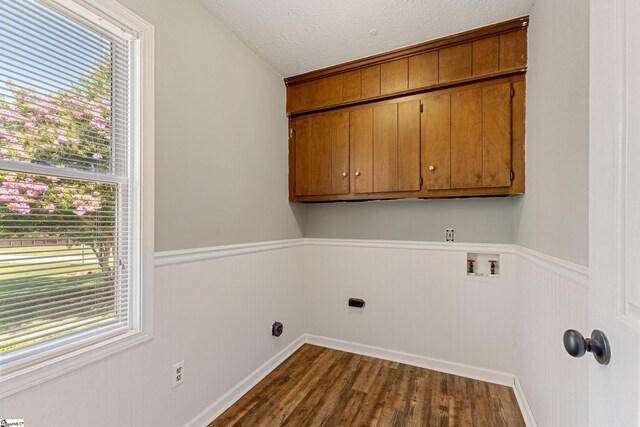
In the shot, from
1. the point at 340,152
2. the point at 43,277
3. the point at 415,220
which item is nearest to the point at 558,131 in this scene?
the point at 415,220

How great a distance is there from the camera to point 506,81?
1.87 m

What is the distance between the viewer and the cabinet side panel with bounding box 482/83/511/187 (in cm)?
187

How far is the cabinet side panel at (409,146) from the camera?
214cm

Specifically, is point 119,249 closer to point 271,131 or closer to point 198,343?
point 198,343

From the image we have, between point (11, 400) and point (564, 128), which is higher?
point (564, 128)

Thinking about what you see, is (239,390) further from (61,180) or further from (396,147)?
(396,147)

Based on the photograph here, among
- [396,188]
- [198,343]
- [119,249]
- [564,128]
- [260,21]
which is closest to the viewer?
[564,128]

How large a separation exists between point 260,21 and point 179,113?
846 millimetres

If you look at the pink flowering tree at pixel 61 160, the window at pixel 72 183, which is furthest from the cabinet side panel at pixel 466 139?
the pink flowering tree at pixel 61 160

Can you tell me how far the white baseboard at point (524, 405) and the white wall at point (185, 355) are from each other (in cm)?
176

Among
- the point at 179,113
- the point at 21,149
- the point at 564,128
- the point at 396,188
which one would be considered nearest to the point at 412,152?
the point at 396,188

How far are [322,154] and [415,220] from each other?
1.00m

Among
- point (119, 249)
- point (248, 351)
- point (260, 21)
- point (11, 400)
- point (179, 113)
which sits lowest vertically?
point (248, 351)

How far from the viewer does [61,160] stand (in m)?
1.12
